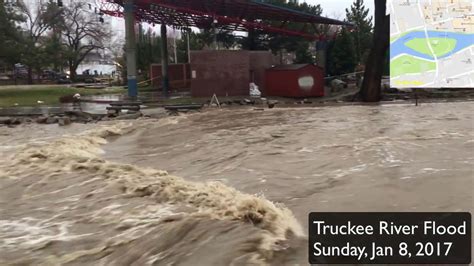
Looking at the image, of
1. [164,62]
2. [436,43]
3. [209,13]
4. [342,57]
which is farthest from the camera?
[342,57]

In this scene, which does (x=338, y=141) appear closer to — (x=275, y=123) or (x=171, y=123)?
(x=275, y=123)

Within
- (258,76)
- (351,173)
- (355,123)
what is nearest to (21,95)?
(258,76)

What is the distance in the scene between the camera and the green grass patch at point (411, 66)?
1473 cm

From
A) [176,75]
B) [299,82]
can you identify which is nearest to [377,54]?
[299,82]

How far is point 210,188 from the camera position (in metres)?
9.59

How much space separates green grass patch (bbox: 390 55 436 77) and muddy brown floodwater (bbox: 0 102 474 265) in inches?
78.9

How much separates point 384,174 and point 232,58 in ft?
95.1

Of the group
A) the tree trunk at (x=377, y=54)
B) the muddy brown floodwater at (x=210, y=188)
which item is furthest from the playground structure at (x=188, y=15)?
the muddy brown floodwater at (x=210, y=188)

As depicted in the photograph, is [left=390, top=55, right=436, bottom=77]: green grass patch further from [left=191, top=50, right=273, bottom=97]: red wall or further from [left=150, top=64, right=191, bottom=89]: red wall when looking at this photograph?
[left=150, top=64, right=191, bottom=89]: red wall

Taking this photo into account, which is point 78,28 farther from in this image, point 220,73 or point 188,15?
point 220,73

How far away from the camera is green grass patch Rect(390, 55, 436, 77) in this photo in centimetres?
1473

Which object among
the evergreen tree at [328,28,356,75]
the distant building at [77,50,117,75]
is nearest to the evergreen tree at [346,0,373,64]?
the evergreen tree at [328,28,356,75]

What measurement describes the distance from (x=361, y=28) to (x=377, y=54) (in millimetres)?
38727

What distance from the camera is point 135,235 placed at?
716 cm
